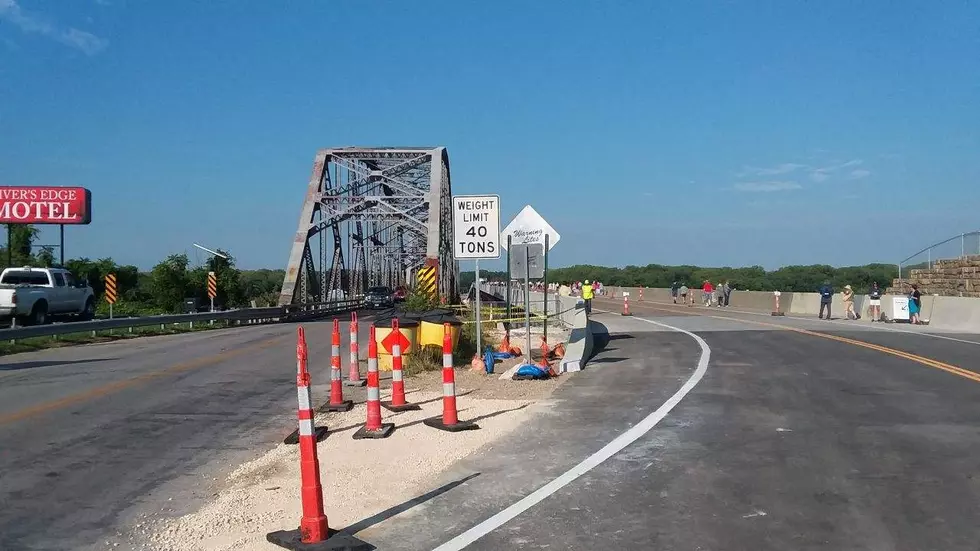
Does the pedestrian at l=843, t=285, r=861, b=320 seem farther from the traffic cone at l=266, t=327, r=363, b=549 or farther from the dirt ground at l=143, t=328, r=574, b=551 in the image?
the traffic cone at l=266, t=327, r=363, b=549

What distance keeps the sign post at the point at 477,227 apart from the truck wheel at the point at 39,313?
1844 centimetres

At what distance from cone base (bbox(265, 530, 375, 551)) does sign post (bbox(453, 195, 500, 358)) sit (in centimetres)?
1028

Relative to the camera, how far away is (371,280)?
8394 cm

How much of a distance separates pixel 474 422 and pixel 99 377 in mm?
8650

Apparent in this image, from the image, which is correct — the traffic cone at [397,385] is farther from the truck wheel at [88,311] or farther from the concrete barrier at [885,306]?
the truck wheel at [88,311]

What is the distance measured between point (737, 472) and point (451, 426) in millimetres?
3460

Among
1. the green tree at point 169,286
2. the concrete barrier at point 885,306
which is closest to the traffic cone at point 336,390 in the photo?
the concrete barrier at point 885,306

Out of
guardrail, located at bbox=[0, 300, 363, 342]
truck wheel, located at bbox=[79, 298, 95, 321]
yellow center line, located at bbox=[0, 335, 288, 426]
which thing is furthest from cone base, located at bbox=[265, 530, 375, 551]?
truck wheel, located at bbox=[79, 298, 95, 321]

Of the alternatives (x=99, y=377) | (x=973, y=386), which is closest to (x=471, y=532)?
(x=973, y=386)

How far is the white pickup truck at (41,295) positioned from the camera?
1029 inches

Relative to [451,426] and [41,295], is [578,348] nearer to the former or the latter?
[451,426]

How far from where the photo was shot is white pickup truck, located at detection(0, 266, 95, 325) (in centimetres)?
→ 2612

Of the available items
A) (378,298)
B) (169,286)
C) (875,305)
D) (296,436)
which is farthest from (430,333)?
(378,298)

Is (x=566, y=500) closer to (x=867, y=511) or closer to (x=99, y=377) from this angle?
(x=867, y=511)
